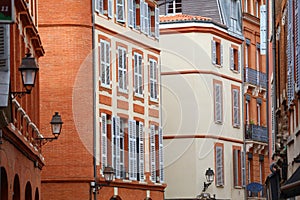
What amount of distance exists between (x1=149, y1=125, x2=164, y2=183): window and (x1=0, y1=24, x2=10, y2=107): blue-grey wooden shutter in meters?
29.3

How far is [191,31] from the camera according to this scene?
5409 cm

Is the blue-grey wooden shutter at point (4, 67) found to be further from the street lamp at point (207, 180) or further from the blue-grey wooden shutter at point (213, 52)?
the blue-grey wooden shutter at point (213, 52)

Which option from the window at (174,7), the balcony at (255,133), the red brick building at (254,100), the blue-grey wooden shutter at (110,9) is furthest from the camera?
Result: the red brick building at (254,100)

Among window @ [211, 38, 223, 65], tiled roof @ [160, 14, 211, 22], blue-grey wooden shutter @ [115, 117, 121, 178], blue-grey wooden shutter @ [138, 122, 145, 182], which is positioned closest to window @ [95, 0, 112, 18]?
blue-grey wooden shutter @ [115, 117, 121, 178]

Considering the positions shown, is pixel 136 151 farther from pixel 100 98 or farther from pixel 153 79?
pixel 100 98

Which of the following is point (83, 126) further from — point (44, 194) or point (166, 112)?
point (166, 112)

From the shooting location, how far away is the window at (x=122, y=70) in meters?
44.4

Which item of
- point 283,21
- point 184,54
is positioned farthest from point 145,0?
point 283,21

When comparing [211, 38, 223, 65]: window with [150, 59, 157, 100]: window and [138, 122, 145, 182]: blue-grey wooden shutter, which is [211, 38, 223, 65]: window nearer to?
[150, 59, 157, 100]: window

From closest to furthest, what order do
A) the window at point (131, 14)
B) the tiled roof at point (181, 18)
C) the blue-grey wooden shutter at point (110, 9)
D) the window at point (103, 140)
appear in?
the window at point (103, 140) < the blue-grey wooden shutter at point (110, 9) < the window at point (131, 14) < the tiled roof at point (181, 18)

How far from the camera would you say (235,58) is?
5812 centimetres

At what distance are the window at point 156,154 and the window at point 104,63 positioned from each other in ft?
17.5

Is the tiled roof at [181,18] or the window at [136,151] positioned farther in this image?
the tiled roof at [181,18]

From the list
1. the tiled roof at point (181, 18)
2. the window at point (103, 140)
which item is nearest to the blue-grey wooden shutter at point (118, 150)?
the window at point (103, 140)
